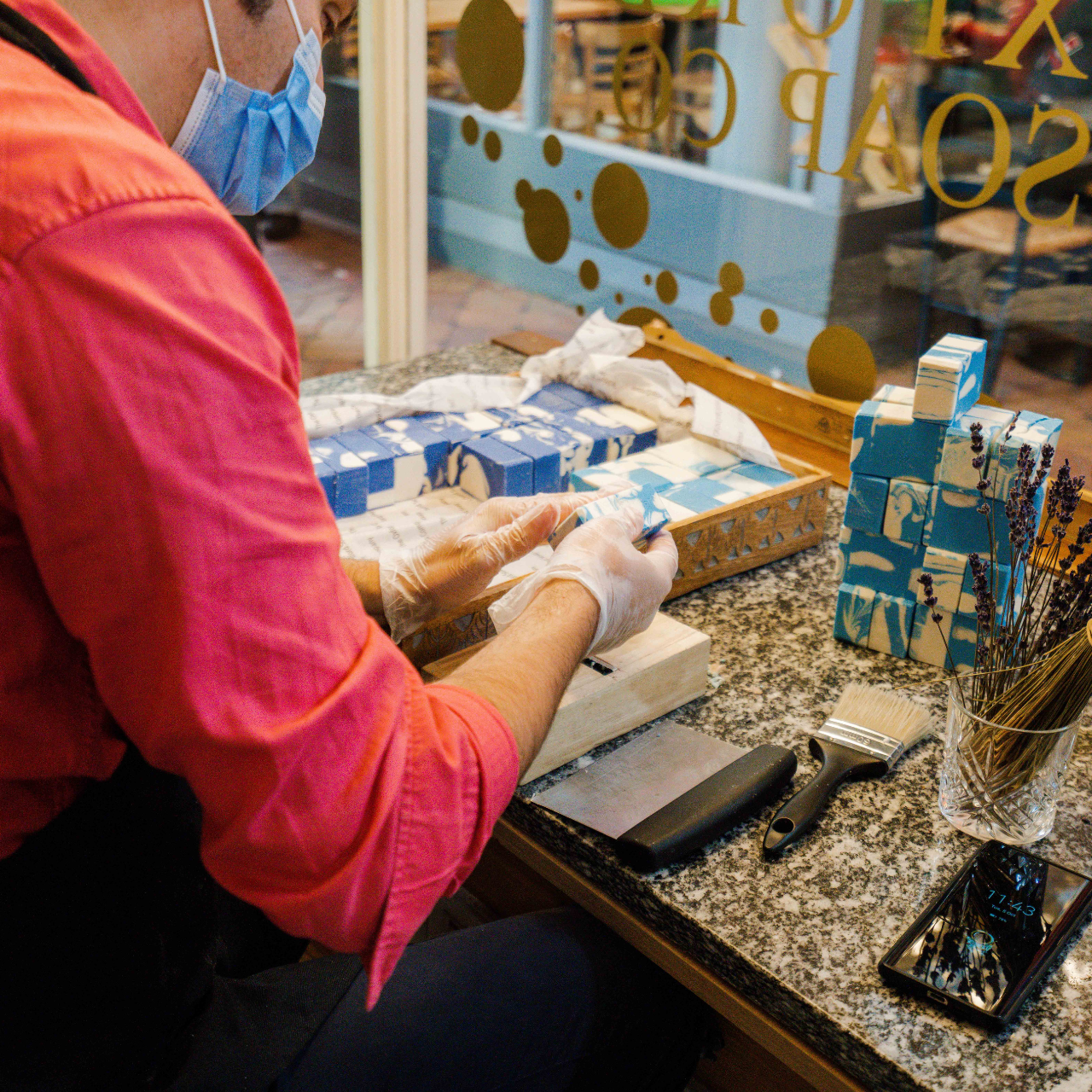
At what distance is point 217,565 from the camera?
54cm

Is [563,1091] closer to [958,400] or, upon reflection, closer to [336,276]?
[958,400]

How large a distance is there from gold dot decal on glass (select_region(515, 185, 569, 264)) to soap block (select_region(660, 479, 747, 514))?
0.84 meters

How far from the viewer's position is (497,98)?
200 cm

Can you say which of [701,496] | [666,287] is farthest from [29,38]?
[666,287]

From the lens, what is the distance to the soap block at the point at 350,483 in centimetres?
135

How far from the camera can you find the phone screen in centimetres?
74

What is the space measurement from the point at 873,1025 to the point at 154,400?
0.60 meters

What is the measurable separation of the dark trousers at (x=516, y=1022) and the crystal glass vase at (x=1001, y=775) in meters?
0.31


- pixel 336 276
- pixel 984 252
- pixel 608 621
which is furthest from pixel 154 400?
pixel 336 276

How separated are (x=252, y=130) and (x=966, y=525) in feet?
2.40

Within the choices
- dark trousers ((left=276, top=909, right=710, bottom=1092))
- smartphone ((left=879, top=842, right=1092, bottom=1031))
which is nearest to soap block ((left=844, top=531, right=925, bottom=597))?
smartphone ((left=879, top=842, right=1092, bottom=1031))

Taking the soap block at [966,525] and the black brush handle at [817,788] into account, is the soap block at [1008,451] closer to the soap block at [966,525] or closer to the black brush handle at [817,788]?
the soap block at [966,525]

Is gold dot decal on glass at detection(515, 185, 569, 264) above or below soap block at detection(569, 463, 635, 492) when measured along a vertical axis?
above

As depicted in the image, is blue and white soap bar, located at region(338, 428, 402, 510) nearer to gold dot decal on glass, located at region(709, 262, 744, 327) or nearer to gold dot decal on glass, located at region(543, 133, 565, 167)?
gold dot decal on glass, located at region(709, 262, 744, 327)
